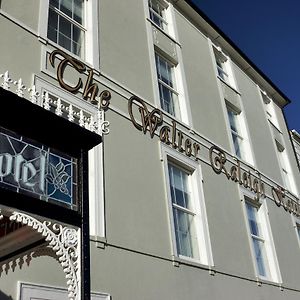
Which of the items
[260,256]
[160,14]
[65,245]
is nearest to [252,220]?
[260,256]

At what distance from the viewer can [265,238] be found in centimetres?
1363

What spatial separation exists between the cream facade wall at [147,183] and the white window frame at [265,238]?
181mm

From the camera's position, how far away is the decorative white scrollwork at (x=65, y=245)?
368 centimetres

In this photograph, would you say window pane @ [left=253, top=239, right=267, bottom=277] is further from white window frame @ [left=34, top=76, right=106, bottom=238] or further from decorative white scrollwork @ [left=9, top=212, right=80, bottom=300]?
decorative white scrollwork @ [left=9, top=212, right=80, bottom=300]

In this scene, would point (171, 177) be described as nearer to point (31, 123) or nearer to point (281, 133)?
point (31, 123)

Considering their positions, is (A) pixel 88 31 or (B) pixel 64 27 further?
(A) pixel 88 31

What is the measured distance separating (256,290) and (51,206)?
30.6ft

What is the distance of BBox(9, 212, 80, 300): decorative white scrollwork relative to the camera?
12.1 ft

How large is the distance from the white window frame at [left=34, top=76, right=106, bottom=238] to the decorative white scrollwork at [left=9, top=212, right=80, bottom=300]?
3.54 metres

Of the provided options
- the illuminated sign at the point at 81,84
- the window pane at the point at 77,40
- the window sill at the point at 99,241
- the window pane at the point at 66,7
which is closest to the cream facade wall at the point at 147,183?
the window sill at the point at 99,241

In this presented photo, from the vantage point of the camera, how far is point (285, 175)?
62.4 feet

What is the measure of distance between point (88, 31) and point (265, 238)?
27.9ft

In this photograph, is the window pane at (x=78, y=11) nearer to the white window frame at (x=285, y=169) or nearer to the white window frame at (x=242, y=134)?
the white window frame at (x=242, y=134)

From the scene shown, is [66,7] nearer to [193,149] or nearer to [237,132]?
[193,149]
